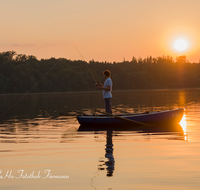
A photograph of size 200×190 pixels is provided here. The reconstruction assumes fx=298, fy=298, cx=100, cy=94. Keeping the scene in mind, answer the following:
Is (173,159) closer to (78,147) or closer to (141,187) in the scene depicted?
(141,187)

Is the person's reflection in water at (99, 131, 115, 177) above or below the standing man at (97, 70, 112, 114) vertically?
below

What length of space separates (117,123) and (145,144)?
4573 millimetres

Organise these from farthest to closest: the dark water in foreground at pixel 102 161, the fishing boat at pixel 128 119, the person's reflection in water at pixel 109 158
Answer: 1. the fishing boat at pixel 128 119
2. the person's reflection in water at pixel 109 158
3. the dark water in foreground at pixel 102 161

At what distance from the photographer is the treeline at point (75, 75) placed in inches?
4702

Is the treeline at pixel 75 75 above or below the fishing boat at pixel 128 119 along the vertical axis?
above

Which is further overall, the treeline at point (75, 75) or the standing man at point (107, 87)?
the treeline at point (75, 75)

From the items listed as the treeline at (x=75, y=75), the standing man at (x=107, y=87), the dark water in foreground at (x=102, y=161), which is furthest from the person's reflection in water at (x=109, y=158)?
the treeline at (x=75, y=75)

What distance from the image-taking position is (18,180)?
6.36 m

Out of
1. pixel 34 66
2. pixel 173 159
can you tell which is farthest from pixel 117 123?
pixel 34 66

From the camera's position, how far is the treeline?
119 metres

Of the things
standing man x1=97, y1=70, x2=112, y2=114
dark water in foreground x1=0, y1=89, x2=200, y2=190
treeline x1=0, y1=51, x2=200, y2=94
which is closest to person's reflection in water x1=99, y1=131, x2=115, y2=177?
dark water in foreground x1=0, y1=89, x2=200, y2=190

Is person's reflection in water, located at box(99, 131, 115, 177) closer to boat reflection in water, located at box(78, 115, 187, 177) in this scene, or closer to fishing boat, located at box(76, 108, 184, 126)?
boat reflection in water, located at box(78, 115, 187, 177)

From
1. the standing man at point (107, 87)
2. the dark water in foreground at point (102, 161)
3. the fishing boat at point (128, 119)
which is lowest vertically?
the dark water in foreground at point (102, 161)

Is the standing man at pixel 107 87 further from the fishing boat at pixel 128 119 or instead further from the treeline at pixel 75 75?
the treeline at pixel 75 75
